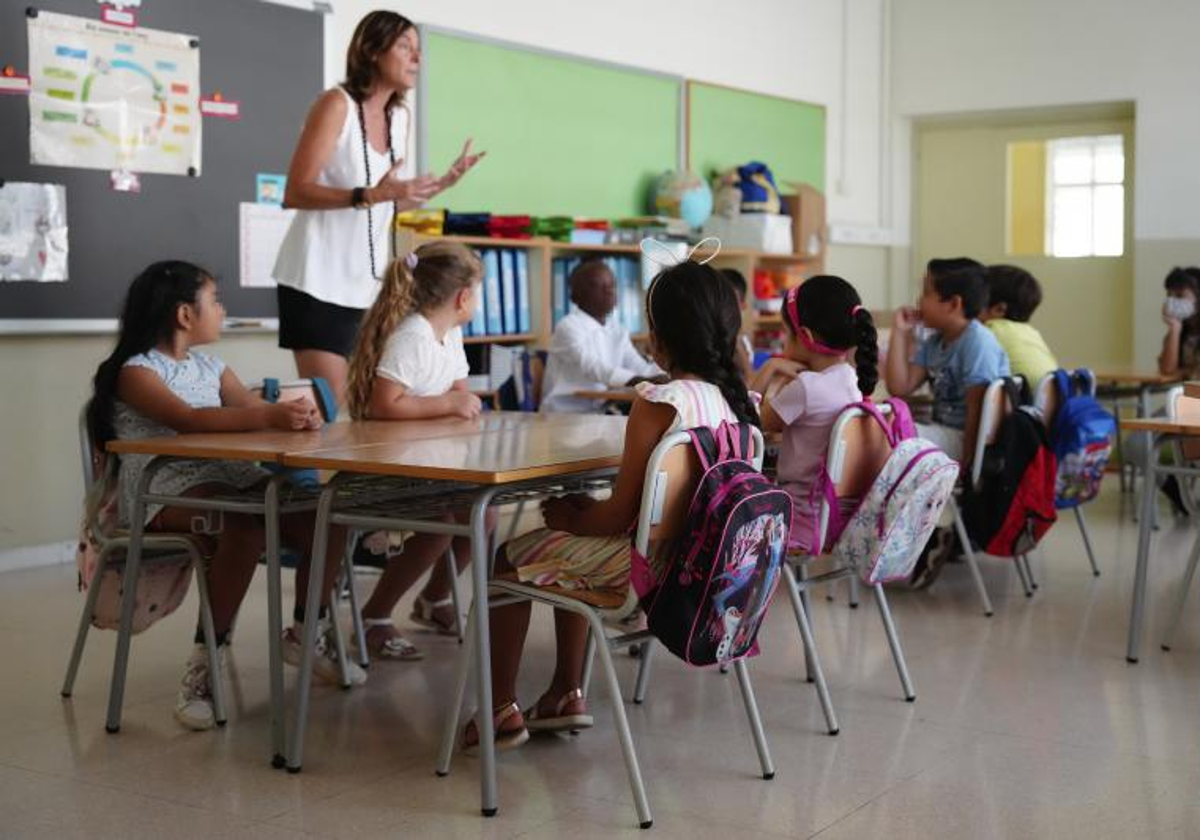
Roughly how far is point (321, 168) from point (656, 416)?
1.56 metres

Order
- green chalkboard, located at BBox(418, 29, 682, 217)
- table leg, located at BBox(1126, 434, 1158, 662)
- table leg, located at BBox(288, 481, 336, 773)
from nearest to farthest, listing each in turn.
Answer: table leg, located at BBox(288, 481, 336, 773), table leg, located at BBox(1126, 434, 1158, 662), green chalkboard, located at BBox(418, 29, 682, 217)

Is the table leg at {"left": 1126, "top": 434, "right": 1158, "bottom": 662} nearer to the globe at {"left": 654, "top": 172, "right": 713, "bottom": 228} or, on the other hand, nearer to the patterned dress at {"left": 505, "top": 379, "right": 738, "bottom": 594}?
the patterned dress at {"left": 505, "top": 379, "right": 738, "bottom": 594}

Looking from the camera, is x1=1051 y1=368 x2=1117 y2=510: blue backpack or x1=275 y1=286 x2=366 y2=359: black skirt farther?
x1=1051 y1=368 x2=1117 y2=510: blue backpack

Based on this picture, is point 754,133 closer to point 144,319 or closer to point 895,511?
point 895,511

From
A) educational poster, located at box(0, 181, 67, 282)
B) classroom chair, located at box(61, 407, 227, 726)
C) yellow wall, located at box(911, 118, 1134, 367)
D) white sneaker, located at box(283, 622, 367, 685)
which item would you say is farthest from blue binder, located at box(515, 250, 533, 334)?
yellow wall, located at box(911, 118, 1134, 367)

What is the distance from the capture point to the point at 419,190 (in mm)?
3545

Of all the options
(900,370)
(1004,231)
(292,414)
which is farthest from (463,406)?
(1004,231)

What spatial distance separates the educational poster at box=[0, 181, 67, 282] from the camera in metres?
4.64

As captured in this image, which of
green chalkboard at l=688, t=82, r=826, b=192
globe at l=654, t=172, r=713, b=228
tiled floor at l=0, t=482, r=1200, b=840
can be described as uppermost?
green chalkboard at l=688, t=82, r=826, b=192

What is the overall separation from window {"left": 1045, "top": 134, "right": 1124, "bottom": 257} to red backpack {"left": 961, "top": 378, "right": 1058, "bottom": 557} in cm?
435

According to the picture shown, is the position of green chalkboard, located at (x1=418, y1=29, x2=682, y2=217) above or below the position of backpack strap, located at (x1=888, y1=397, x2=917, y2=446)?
above

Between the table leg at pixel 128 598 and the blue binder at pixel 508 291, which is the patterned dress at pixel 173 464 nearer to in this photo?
the table leg at pixel 128 598

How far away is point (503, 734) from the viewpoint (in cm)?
284

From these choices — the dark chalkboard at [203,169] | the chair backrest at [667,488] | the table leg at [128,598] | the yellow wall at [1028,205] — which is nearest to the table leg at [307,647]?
the table leg at [128,598]
